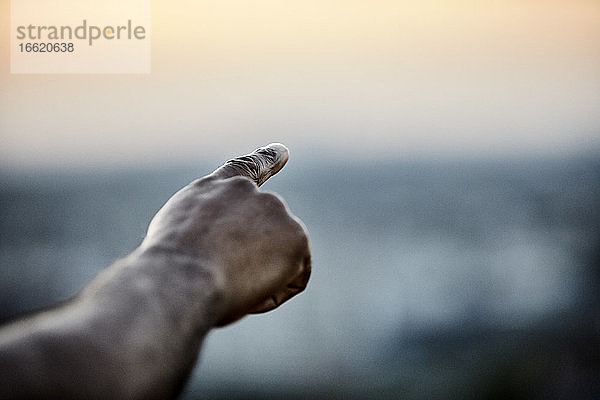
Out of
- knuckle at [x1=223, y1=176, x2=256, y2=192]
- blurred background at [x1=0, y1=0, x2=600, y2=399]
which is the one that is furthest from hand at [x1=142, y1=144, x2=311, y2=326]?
blurred background at [x1=0, y1=0, x2=600, y2=399]

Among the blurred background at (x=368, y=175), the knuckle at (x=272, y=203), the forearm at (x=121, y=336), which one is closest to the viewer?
the forearm at (x=121, y=336)

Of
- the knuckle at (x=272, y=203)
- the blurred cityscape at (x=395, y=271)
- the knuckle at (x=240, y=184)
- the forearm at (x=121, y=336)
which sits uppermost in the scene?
the knuckle at (x=240, y=184)

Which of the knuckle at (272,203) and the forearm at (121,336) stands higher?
the knuckle at (272,203)

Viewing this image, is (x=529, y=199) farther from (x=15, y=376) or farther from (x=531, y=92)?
(x=15, y=376)

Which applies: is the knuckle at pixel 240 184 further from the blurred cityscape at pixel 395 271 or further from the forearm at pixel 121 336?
the blurred cityscape at pixel 395 271

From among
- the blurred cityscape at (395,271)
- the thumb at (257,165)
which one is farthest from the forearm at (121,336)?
the blurred cityscape at (395,271)

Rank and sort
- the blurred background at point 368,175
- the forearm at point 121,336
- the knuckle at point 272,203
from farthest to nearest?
the blurred background at point 368,175
the knuckle at point 272,203
the forearm at point 121,336

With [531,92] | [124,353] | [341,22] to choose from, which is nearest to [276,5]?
[341,22]

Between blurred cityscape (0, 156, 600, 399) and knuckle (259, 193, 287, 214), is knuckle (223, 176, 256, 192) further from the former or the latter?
blurred cityscape (0, 156, 600, 399)
